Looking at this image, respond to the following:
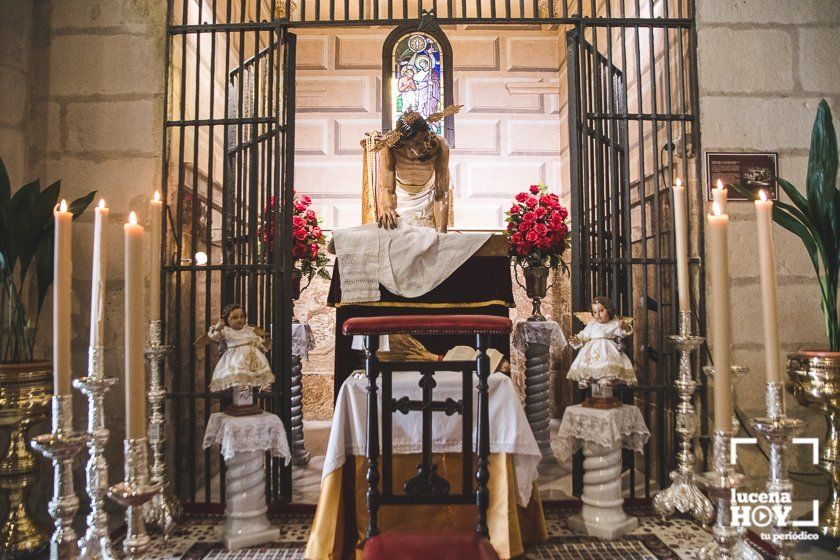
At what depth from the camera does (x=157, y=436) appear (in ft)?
9.18

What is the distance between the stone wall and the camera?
3309 millimetres

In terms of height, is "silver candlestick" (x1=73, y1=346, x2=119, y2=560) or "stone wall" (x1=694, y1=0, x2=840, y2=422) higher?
"stone wall" (x1=694, y1=0, x2=840, y2=422)

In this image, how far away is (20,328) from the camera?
9.25ft

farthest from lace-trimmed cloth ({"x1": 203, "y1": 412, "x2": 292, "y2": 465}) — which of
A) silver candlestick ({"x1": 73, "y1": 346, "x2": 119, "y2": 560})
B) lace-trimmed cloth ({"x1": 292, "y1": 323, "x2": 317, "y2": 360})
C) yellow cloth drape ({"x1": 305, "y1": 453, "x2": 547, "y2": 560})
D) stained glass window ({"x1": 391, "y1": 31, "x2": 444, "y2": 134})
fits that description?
stained glass window ({"x1": 391, "y1": 31, "x2": 444, "y2": 134})

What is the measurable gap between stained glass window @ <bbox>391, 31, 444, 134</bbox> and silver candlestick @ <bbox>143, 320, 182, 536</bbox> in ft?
14.1

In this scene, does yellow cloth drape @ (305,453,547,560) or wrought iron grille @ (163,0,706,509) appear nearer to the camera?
yellow cloth drape @ (305,453,547,560)

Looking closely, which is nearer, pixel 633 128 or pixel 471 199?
pixel 633 128

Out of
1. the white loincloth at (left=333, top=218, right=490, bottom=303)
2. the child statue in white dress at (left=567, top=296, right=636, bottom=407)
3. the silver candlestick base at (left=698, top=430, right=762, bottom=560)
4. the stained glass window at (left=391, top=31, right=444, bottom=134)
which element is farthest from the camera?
the stained glass window at (left=391, top=31, right=444, bottom=134)

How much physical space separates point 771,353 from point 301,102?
553 centimetres

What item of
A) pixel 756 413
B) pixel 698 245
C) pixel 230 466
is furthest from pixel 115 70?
pixel 756 413

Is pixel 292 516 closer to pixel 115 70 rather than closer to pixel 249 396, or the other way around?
pixel 249 396

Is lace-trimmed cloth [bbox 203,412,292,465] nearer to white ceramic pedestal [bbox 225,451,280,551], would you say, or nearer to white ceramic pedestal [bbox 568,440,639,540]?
white ceramic pedestal [bbox 225,451,280,551]

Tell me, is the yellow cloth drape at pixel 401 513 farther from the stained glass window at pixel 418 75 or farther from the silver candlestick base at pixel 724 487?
the stained glass window at pixel 418 75

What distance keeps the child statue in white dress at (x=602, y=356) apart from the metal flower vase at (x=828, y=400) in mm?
783
